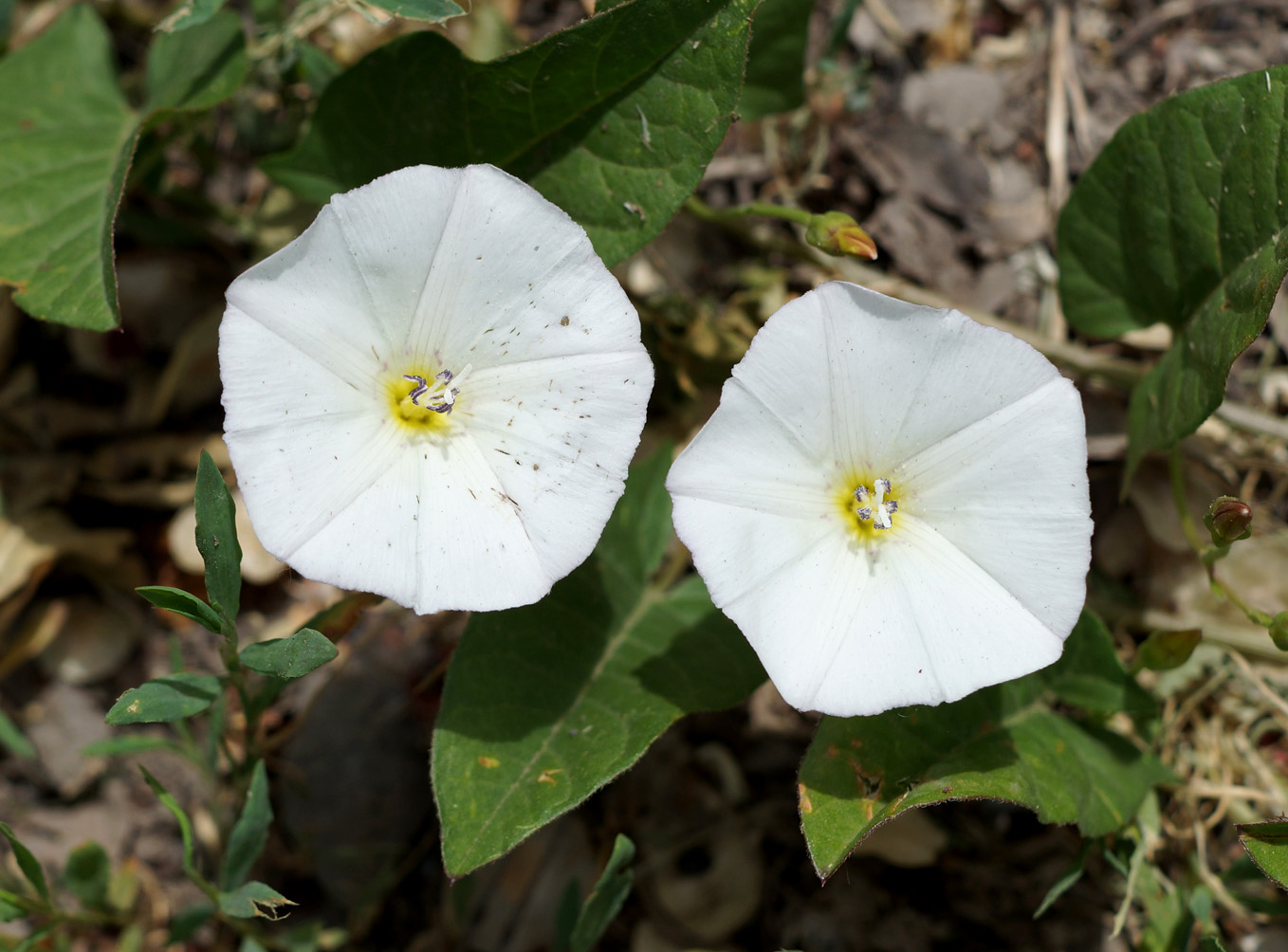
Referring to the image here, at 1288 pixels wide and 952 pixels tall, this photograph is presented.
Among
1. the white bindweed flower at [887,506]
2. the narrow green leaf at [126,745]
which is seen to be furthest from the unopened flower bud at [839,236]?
the narrow green leaf at [126,745]

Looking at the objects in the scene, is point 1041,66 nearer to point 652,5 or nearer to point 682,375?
point 682,375

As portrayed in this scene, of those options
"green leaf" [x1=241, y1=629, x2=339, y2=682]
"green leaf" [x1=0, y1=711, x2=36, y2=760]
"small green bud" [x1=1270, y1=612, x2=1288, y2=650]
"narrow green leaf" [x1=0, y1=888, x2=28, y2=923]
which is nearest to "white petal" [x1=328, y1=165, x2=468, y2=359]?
"green leaf" [x1=241, y1=629, x2=339, y2=682]

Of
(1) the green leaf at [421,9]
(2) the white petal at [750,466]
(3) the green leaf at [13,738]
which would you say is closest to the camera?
(2) the white petal at [750,466]

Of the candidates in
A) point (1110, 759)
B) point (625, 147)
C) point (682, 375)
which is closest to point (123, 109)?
point (625, 147)

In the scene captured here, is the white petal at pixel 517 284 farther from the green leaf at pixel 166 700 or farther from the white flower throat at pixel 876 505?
the green leaf at pixel 166 700

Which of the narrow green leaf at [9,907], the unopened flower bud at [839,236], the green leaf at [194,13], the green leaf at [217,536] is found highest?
the green leaf at [194,13]

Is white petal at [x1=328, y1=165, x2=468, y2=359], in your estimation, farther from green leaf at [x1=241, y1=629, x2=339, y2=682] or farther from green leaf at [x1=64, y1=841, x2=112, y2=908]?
green leaf at [x1=64, y1=841, x2=112, y2=908]

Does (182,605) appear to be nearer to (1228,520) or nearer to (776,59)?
(776,59)
